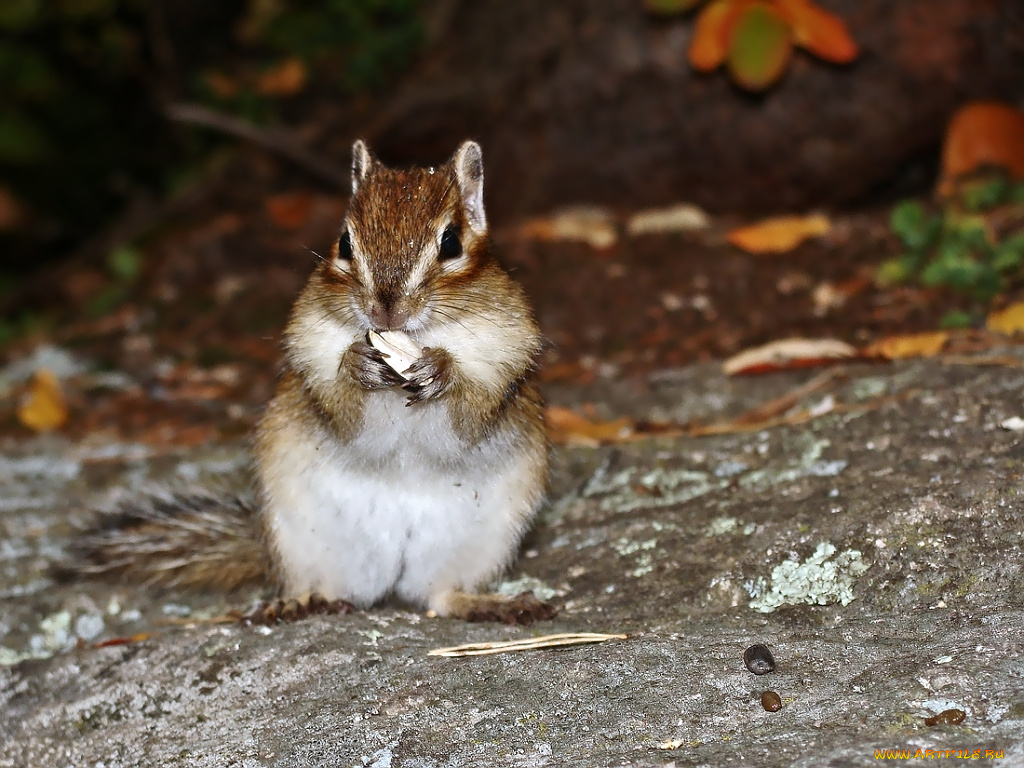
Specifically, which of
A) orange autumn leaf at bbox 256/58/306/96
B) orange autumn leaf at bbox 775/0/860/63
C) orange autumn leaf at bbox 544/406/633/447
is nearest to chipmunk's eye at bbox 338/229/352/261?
orange autumn leaf at bbox 544/406/633/447

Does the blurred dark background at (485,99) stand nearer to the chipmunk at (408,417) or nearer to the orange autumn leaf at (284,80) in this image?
the orange autumn leaf at (284,80)

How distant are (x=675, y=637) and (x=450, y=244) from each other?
1.18 meters

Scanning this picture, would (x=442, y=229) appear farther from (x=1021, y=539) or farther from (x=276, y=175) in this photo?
(x=276, y=175)

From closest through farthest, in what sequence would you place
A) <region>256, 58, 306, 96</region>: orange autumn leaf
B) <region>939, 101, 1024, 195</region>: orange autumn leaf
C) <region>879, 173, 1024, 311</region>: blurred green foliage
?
<region>879, 173, 1024, 311</region>: blurred green foliage
<region>939, 101, 1024, 195</region>: orange autumn leaf
<region>256, 58, 306, 96</region>: orange autumn leaf

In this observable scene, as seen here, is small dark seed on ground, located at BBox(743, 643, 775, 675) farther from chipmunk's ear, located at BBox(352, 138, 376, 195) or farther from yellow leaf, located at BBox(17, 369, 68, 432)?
yellow leaf, located at BBox(17, 369, 68, 432)

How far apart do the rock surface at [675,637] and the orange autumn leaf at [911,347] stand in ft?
1.12

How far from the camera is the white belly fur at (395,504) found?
10.2 feet

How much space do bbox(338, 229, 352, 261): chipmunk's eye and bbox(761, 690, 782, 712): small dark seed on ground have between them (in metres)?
1.56

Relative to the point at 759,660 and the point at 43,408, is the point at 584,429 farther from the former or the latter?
the point at 43,408

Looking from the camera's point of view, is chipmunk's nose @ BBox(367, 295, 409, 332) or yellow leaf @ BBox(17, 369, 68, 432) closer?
chipmunk's nose @ BBox(367, 295, 409, 332)

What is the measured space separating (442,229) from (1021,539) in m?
1.65

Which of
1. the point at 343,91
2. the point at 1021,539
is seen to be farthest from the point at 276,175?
the point at 1021,539

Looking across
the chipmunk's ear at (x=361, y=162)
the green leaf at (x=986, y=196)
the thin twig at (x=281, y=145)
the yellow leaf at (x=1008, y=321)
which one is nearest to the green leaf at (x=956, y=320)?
the yellow leaf at (x=1008, y=321)

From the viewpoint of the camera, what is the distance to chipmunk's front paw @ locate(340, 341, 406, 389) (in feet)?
9.82
